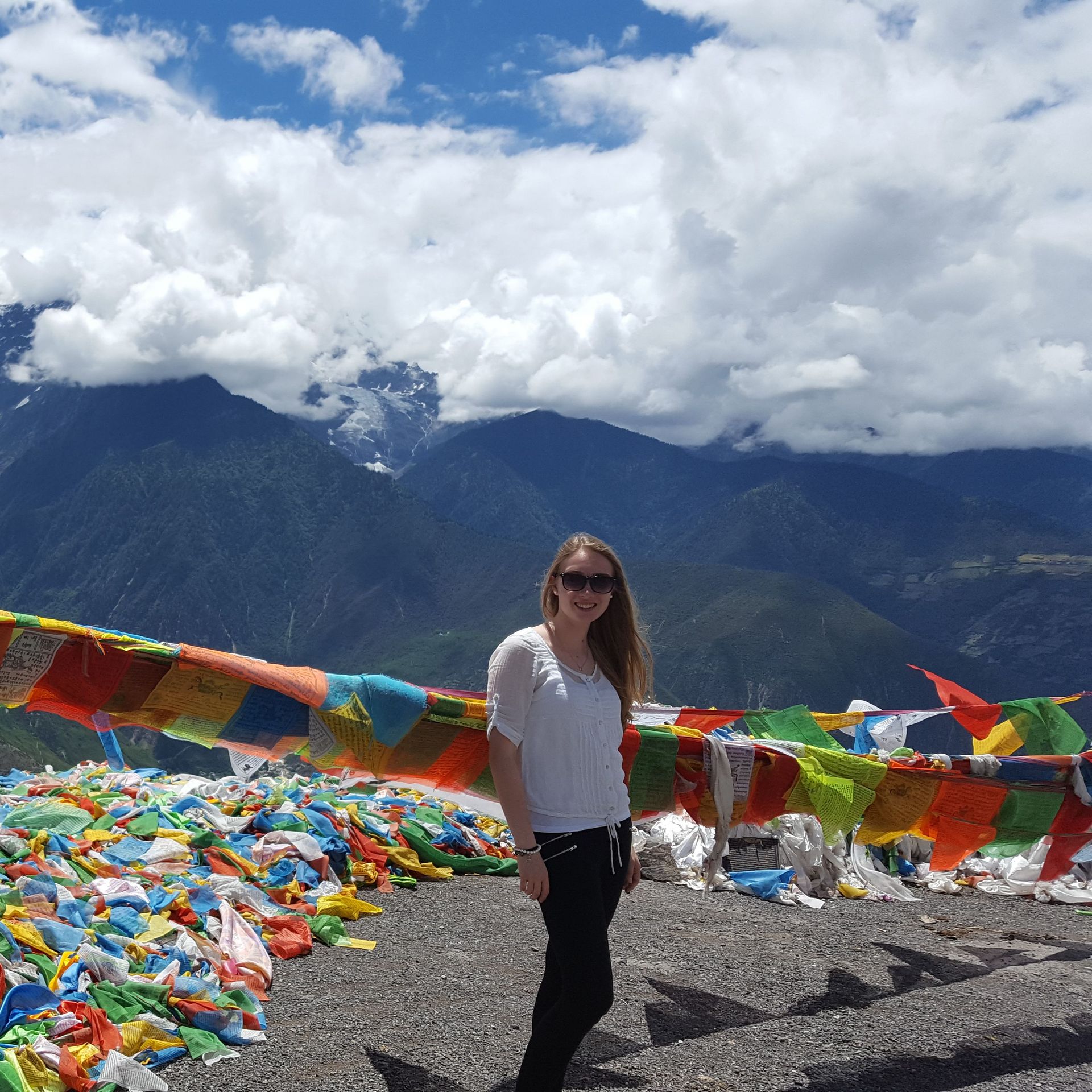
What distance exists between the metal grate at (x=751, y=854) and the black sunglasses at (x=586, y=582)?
7017 mm

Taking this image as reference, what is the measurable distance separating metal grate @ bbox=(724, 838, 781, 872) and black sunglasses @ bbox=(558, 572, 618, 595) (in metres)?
7.02

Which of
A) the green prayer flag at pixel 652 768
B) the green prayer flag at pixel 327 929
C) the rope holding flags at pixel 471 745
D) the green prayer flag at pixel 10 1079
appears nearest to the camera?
the green prayer flag at pixel 10 1079

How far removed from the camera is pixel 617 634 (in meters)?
4.04

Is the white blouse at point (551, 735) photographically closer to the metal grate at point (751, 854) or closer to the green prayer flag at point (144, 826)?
the green prayer flag at point (144, 826)

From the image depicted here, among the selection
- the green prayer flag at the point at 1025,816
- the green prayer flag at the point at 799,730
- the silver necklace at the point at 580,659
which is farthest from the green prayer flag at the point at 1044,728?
the silver necklace at the point at 580,659

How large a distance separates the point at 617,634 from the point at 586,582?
30 centimetres

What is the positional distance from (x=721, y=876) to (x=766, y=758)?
403 centimetres

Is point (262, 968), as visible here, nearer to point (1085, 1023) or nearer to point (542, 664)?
point (542, 664)

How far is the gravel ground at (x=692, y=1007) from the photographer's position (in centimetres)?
479

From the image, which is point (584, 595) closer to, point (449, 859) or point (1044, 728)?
point (449, 859)

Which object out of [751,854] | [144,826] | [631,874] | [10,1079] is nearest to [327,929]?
[144,826]

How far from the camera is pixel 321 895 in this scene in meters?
7.52

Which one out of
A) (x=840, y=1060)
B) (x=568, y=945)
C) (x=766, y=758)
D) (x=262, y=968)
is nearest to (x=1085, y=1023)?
(x=840, y=1060)

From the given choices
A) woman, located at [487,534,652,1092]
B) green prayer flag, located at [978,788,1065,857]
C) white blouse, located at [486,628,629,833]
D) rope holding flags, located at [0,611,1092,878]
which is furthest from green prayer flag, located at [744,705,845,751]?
white blouse, located at [486,628,629,833]
